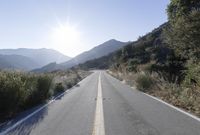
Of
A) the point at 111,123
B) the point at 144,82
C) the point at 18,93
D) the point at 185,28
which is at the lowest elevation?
the point at 111,123

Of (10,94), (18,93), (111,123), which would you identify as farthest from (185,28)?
(10,94)

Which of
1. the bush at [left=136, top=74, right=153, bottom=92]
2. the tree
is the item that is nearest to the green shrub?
the tree

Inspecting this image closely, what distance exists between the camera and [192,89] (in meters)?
15.0

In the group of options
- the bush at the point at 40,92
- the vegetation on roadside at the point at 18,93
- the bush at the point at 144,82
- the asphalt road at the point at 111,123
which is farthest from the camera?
the bush at the point at 144,82

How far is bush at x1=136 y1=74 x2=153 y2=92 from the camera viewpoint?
75.3 ft

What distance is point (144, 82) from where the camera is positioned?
23.4 m

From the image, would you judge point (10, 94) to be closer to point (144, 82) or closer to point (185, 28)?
point (185, 28)

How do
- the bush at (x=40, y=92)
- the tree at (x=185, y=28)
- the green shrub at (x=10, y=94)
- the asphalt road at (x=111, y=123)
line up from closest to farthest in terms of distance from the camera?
1. the asphalt road at (x=111, y=123)
2. the green shrub at (x=10, y=94)
3. the bush at (x=40, y=92)
4. the tree at (x=185, y=28)

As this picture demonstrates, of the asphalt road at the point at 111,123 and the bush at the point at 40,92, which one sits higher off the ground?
the bush at the point at 40,92

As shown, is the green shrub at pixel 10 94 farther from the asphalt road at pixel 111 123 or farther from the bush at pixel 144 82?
the bush at pixel 144 82

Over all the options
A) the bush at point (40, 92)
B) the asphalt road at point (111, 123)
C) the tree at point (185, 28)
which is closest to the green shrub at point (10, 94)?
the asphalt road at point (111, 123)

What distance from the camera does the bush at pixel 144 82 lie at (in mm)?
22947

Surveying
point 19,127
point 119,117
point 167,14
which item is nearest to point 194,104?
point 119,117

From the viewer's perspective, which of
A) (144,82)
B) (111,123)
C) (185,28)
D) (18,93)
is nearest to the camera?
(111,123)
